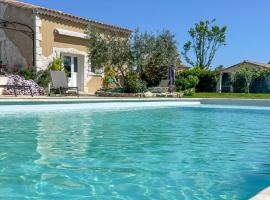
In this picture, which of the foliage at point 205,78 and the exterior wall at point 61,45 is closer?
the exterior wall at point 61,45

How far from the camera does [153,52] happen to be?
62.0ft

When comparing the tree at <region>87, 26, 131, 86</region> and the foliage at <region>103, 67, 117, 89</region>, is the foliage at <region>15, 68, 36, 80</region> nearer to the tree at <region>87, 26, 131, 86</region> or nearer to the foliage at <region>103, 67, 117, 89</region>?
the tree at <region>87, 26, 131, 86</region>

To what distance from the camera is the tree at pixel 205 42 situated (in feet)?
165

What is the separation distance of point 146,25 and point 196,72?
10763mm

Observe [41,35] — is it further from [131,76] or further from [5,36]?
[131,76]

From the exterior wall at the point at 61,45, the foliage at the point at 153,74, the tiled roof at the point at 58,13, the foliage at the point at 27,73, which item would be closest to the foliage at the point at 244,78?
the foliage at the point at 153,74

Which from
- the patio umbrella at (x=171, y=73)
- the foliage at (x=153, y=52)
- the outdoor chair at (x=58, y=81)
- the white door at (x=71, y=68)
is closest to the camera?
the outdoor chair at (x=58, y=81)

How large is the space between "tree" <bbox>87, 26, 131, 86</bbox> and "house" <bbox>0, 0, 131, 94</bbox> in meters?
1.17

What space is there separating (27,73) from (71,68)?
11.7 ft

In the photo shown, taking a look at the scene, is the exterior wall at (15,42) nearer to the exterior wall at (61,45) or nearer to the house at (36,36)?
the house at (36,36)

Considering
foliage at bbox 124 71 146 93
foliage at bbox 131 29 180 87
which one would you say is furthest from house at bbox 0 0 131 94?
foliage at bbox 131 29 180 87

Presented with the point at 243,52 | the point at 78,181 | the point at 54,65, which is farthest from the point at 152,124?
the point at 243,52

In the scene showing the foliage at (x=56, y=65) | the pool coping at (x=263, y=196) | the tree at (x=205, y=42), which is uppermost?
the tree at (x=205, y=42)

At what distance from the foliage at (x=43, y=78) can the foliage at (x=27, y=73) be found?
24 cm
